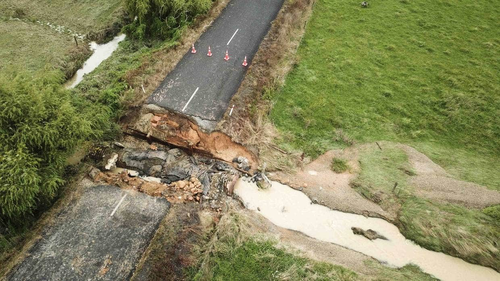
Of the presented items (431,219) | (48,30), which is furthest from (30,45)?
(431,219)

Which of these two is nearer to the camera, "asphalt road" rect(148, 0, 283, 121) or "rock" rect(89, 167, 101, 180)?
"rock" rect(89, 167, 101, 180)

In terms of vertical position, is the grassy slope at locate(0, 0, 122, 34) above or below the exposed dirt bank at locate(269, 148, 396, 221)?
above

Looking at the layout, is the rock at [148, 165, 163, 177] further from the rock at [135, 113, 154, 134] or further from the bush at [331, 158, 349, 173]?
the bush at [331, 158, 349, 173]

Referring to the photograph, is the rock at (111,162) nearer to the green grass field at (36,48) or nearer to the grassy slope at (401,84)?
the green grass field at (36,48)

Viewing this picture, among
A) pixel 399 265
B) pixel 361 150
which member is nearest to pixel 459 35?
pixel 361 150

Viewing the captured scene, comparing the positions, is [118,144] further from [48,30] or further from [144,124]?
[48,30]

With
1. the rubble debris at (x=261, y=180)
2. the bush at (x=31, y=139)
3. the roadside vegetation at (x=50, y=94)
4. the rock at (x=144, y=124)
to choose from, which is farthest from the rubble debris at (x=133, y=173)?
the rubble debris at (x=261, y=180)

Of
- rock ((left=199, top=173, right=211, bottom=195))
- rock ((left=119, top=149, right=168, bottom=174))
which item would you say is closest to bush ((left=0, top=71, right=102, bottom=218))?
rock ((left=119, top=149, right=168, bottom=174))
